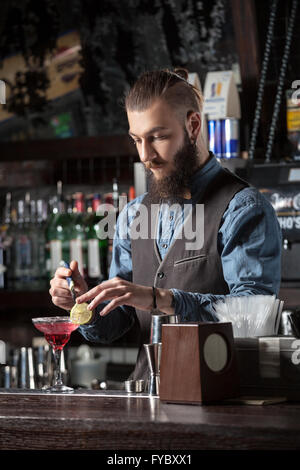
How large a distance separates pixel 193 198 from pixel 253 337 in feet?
2.43

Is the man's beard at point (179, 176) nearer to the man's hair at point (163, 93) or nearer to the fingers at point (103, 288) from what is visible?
the man's hair at point (163, 93)

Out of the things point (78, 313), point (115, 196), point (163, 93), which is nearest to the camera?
point (78, 313)

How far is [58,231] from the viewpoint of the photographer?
11.8 feet

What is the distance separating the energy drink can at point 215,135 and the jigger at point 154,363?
1577mm

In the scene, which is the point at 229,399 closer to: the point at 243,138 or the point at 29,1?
the point at 243,138

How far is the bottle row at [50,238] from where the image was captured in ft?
11.4

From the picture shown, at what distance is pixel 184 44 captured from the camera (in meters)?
3.65

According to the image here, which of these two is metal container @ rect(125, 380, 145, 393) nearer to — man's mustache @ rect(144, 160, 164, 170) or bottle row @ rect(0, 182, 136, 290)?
man's mustache @ rect(144, 160, 164, 170)

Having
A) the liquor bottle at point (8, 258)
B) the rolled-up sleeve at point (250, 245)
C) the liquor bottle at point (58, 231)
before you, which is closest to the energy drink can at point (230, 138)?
the liquor bottle at point (58, 231)

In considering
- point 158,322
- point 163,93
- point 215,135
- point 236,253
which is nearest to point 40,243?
point 215,135

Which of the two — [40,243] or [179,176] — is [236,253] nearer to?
[179,176]

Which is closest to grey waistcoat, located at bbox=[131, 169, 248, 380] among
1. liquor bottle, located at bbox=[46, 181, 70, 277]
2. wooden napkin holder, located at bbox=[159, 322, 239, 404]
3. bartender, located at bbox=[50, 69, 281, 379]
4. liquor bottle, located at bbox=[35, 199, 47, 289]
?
bartender, located at bbox=[50, 69, 281, 379]

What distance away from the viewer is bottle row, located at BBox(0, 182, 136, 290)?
3.47 m

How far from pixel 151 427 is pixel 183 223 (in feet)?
3.25
